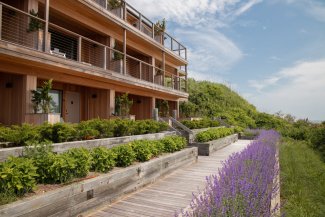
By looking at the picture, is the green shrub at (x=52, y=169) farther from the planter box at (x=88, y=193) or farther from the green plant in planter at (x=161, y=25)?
the green plant in planter at (x=161, y=25)

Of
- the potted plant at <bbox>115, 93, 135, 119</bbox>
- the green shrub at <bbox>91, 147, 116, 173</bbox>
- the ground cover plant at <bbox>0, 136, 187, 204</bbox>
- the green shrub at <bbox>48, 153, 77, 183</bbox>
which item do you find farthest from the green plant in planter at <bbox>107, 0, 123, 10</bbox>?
the green shrub at <bbox>48, 153, 77, 183</bbox>

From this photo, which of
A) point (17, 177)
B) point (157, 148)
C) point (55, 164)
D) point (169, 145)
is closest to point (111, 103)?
point (169, 145)

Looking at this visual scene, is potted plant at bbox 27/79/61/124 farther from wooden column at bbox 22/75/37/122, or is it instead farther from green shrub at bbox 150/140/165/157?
green shrub at bbox 150/140/165/157

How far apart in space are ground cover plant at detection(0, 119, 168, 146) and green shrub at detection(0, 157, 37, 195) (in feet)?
3.95

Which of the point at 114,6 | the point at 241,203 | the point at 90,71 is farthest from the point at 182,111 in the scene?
the point at 241,203

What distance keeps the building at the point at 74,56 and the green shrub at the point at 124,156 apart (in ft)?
15.8

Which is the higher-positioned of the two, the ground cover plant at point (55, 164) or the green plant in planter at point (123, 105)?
the green plant in planter at point (123, 105)

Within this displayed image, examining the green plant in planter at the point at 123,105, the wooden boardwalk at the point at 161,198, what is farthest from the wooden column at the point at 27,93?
the wooden boardwalk at the point at 161,198

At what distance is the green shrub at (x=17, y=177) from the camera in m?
4.06

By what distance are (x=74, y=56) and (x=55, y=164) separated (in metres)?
11.8

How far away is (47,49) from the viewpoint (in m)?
10.4

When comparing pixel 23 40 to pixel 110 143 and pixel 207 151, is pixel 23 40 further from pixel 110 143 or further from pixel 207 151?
pixel 207 151

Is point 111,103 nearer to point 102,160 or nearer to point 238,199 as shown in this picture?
point 102,160

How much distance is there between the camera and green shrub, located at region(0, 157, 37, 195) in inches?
160
